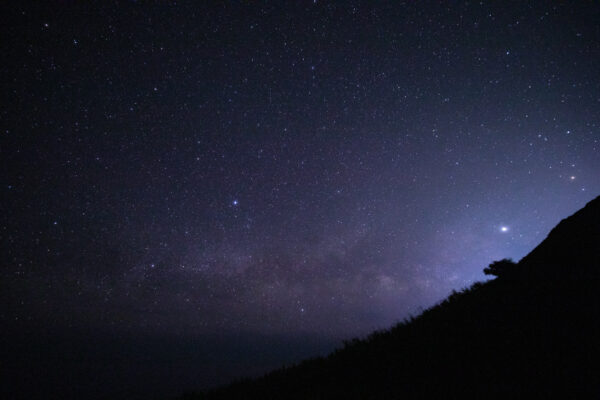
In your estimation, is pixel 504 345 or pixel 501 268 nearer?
pixel 504 345

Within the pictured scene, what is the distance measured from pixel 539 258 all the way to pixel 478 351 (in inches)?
107

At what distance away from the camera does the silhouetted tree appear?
5.94 m

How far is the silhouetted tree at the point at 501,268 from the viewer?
234 inches

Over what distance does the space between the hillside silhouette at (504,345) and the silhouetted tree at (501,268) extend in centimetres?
2

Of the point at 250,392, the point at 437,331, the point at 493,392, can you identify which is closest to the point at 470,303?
the point at 437,331

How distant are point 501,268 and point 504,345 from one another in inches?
117

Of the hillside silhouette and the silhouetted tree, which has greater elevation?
the silhouetted tree

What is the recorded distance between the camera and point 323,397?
14.8ft

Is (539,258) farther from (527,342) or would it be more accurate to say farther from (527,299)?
(527,342)

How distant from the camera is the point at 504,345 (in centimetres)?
374

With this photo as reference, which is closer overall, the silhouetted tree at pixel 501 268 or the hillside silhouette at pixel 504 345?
the hillside silhouette at pixel 504 345

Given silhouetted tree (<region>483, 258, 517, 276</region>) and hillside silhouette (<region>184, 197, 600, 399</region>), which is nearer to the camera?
hillside silhouette (<region>184, 197, 600, 399</region>)

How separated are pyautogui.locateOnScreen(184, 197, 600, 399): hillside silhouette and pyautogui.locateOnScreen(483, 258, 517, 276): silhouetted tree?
2 centimetres

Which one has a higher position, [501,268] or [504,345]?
[501,268]
